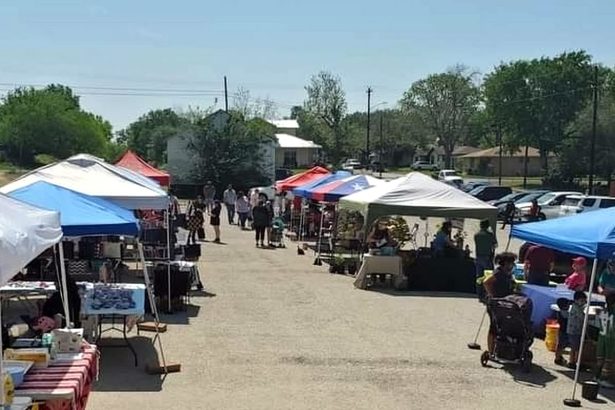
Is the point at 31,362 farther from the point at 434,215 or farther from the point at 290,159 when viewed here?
the point at 290,159

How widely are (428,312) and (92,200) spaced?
22.0 ft

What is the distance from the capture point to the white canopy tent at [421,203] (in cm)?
1791

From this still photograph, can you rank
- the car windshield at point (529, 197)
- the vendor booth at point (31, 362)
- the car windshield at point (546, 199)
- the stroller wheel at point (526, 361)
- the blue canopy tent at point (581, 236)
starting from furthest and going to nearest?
the car windshield at point (529, 197), the car windshield at point (546, 199), the stroller wheel at point (526, 361), the blue canopy tent at point (581, 236), the vendor booth at point (31, 362)

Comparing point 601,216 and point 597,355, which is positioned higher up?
point 601,216

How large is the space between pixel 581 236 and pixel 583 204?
27256 mm

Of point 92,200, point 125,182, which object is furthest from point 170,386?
point 125,182

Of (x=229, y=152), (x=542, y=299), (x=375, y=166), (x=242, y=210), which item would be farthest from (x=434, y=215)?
(x=375, y=166)

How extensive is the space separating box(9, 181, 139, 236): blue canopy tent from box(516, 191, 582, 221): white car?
94.7 feet

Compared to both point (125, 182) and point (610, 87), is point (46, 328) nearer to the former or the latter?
point (125, 182)

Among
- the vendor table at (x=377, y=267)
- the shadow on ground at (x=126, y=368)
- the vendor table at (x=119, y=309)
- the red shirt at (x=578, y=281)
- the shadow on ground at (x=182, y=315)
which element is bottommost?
the shadow on ground at (x=182, y=315)

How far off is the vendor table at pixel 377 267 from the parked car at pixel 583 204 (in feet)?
62.1

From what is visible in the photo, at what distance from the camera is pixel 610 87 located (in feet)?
297

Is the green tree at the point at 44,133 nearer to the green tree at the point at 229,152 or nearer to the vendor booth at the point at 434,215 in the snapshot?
the green tree at the point at 229,152

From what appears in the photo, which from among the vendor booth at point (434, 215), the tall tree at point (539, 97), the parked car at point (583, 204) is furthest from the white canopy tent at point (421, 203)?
the tall tree at point (539, 97)
